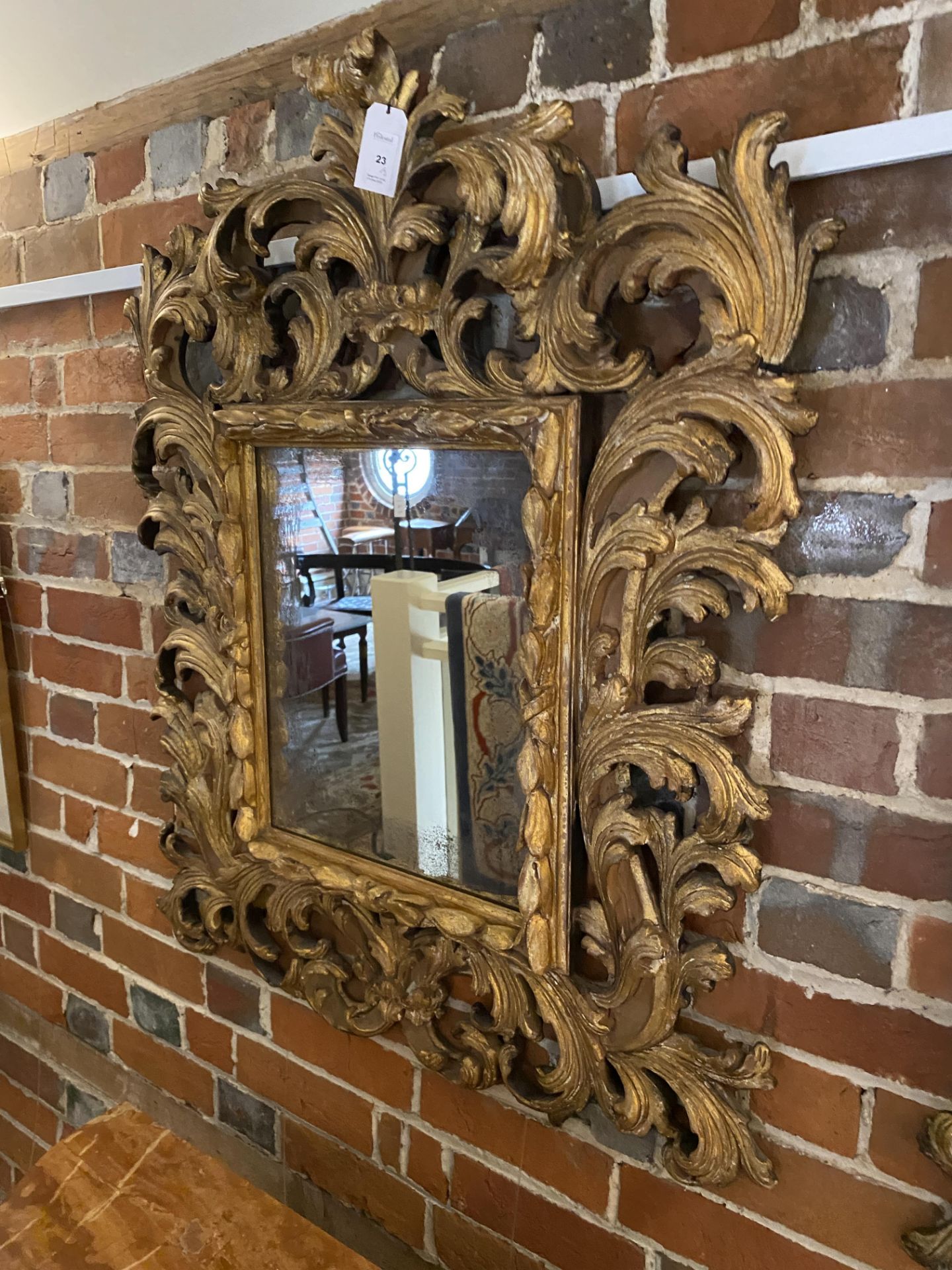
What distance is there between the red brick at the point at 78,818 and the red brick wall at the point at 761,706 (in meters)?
0.11

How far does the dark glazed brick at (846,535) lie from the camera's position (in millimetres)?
631

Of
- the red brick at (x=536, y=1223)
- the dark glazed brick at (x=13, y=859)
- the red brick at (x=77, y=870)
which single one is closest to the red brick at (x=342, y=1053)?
the red brick at (x=536, y=1223)

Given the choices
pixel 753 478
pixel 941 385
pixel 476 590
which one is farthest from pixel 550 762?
pixel 941 385

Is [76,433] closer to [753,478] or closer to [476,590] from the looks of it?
[476,590]

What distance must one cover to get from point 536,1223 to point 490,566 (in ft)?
2.26

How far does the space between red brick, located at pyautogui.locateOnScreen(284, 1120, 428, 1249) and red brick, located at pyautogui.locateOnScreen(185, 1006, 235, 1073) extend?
A: 5.0 inches

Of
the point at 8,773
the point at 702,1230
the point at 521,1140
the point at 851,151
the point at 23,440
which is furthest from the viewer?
the point at 8,773

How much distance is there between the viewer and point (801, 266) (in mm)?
607

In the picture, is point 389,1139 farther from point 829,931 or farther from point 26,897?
point 26,897

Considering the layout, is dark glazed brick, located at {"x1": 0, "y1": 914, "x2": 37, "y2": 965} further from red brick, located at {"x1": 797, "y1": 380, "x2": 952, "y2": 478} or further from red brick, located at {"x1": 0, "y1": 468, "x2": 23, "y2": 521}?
red brick, located at {"x1": 797, "y1": 380, "x2": 952, "y2": 478}

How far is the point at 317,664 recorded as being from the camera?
0.95 metres

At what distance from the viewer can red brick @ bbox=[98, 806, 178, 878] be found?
1215mm

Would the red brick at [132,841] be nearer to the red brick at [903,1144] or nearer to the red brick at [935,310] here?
the red brick at [903,1144]

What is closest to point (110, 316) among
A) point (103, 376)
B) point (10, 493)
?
point (103, 376)
